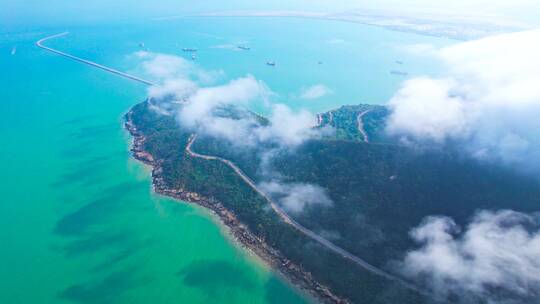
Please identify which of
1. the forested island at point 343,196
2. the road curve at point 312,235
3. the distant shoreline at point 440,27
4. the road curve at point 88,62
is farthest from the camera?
the distant shoreline at point 440,27

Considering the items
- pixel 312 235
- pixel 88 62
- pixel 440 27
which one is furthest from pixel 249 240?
pixel 440 27

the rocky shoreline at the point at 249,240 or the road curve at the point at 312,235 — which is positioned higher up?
the road curve at the point at 312,235

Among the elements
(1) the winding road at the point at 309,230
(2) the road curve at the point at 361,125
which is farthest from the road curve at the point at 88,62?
(2) the road curve at the point at 361,125

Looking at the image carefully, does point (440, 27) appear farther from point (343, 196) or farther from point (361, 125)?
point (343, 196)

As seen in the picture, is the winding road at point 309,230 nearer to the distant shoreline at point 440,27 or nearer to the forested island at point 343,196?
the forested island at point 343,196

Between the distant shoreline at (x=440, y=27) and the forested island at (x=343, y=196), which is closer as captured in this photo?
the forested island at (x=343, y=196)

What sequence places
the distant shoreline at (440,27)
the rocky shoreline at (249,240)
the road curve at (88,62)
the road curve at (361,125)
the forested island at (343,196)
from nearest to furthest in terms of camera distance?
the rocky shoreline at (249,240) < the forested island at (343,196) < the road curve at (361,125) < the road curve at (88,62) < the distant shoreline at (440,27)

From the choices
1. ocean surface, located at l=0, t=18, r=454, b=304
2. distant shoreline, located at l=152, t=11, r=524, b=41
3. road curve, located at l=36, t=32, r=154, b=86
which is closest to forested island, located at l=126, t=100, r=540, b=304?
ocean surface, located at l=0, t=18, r=454, b=304
